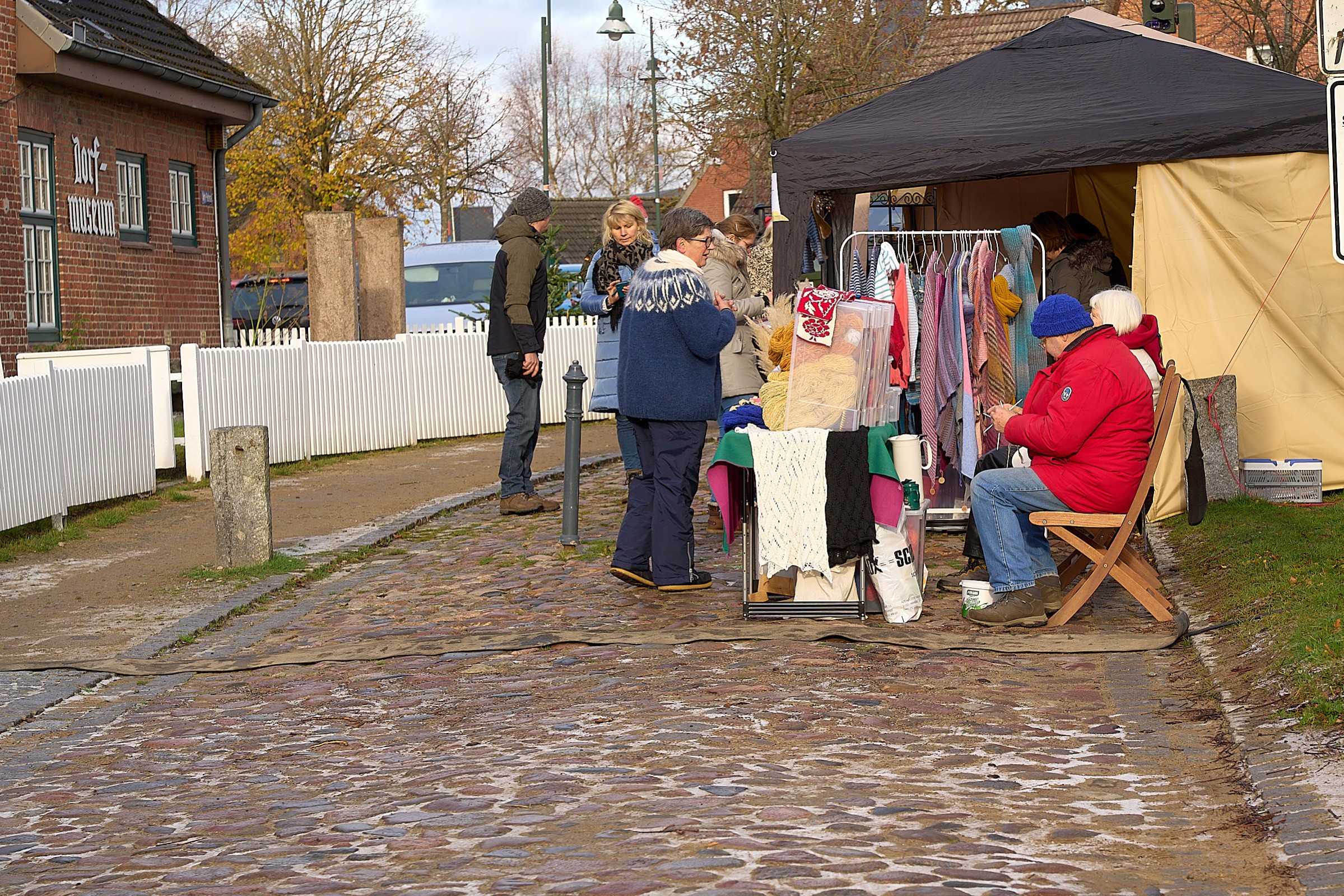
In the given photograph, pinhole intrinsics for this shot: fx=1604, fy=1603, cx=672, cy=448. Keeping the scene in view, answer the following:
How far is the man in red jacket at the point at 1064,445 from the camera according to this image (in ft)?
24.1

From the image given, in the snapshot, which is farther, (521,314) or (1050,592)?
(521,314)

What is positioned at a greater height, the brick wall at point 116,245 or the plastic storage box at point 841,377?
the brick wall at point 116,245

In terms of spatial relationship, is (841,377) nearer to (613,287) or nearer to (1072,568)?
(1072,568)

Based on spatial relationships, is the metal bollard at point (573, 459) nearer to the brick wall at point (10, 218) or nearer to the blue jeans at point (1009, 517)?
the blue jeans at point (1009, 517)

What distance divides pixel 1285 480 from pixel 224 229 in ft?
52.5

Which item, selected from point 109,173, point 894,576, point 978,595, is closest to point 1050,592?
point 978,595

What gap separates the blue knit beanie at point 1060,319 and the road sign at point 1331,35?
207 centimetres

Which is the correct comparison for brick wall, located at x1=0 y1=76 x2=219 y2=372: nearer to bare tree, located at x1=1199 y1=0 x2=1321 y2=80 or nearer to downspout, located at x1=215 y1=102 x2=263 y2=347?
downspout, located at x1=215 y1=102 x2=263 y2=347

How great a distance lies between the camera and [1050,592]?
774cm

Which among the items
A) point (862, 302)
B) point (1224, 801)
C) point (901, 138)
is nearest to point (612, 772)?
point (1224, 801)

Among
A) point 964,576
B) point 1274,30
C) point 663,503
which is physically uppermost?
point 1274,30

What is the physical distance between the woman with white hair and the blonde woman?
2667mm

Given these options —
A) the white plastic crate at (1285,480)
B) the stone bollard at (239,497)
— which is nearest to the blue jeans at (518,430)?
the stone bollard at (239,497)

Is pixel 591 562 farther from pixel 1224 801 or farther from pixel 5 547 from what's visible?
pixel 1224 801
